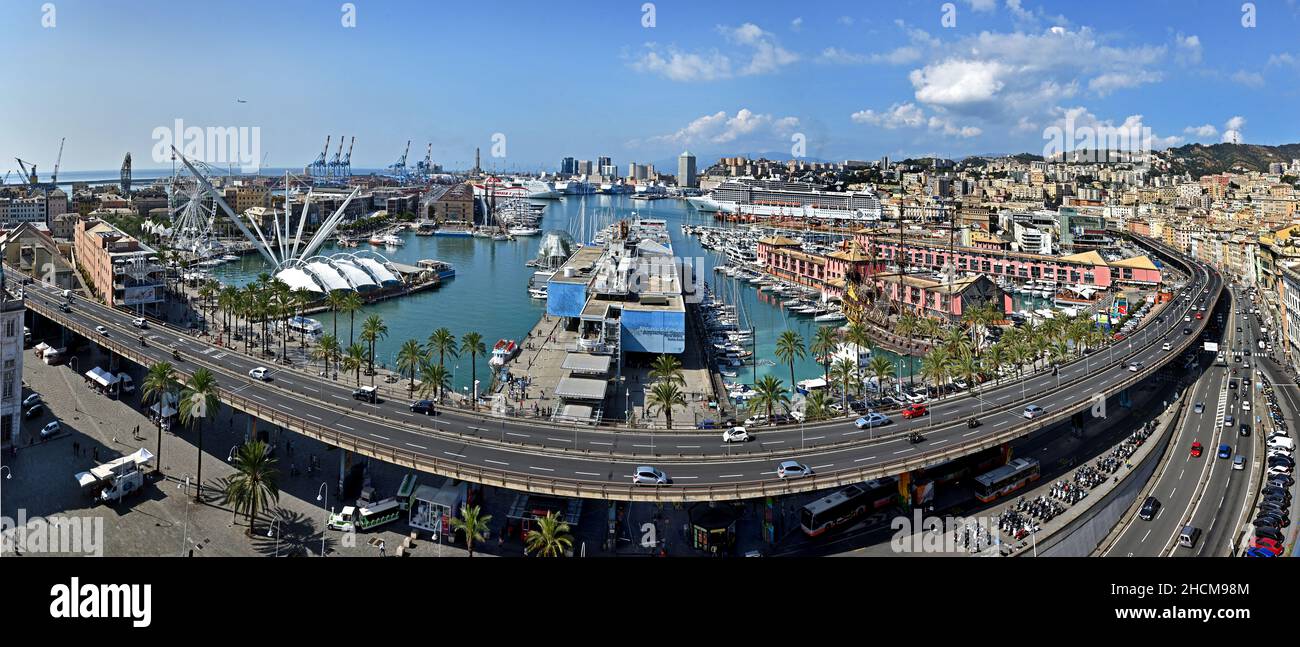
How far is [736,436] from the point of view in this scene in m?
10.5

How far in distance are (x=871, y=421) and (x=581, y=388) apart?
588 cm

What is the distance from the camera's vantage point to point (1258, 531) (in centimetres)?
965

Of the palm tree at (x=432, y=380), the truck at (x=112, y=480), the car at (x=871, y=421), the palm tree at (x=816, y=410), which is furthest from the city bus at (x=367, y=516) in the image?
the car at (x=871, y=421)

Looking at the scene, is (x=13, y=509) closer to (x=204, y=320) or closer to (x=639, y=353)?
(x=639, y=353)

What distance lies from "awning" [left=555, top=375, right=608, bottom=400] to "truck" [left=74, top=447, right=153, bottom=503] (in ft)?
22.9

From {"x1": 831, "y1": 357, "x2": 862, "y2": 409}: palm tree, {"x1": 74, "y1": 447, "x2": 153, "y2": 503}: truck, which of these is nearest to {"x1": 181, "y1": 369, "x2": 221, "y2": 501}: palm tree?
{"x1": 74, "y1": 447, "x2": 153, "y2": 503}: truck

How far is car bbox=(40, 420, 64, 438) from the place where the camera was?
11.6 m

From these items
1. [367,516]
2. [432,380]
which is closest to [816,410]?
[432,380]

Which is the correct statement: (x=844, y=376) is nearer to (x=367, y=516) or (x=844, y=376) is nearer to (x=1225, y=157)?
(x=367, y=516)

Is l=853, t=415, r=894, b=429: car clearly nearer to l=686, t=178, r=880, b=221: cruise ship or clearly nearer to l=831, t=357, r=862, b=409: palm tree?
l=831, t=357, r=862, b=409: palm tree

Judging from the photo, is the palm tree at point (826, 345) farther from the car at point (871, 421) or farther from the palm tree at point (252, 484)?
the palm tree at point (252, 484)
